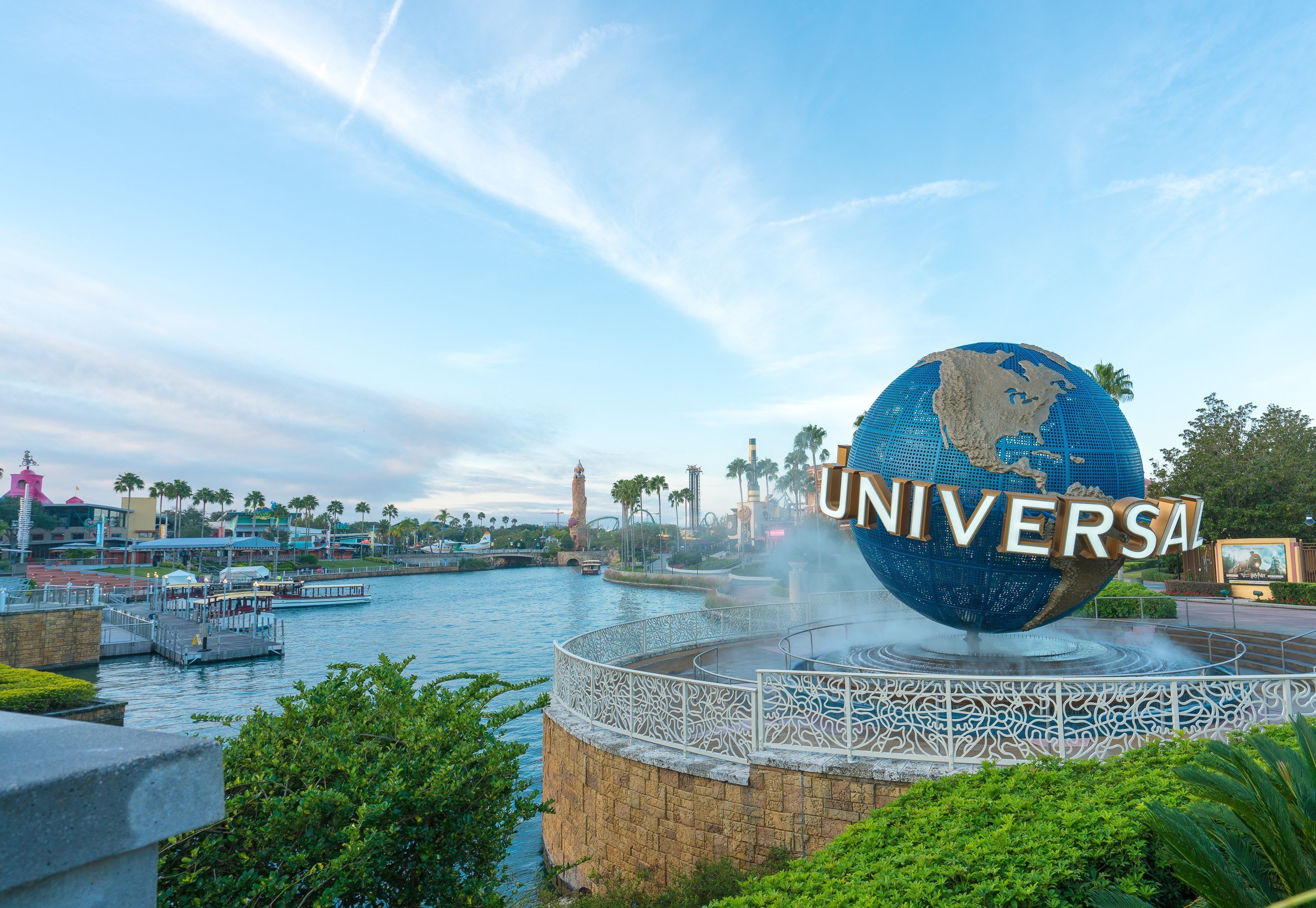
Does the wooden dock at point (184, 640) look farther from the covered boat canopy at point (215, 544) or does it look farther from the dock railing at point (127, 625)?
the covered boat canopy at point (215, 544)

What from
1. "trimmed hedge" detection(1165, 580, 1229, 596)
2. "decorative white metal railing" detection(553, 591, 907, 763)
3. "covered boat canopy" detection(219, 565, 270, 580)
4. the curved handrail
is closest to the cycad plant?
"decorative white metal railing" detection(553, 591, 907, 763)

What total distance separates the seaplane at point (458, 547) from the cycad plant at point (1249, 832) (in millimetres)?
135438

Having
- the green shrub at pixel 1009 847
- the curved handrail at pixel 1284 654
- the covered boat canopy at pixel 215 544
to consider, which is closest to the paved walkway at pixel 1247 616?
the curved handrail at pixel 1284 654

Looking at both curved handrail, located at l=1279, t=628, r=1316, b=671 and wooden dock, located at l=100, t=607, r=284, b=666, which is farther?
wooden dock, located at l=100, t=607, r=284, b=666

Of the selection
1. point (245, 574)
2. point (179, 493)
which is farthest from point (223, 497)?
point (245, 574)

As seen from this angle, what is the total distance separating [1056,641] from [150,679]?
3552 cm

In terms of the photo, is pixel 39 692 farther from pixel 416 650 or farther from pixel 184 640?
pixel 184 640

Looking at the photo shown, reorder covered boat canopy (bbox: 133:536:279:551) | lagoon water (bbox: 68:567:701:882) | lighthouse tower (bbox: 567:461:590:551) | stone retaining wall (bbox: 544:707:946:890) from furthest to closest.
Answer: lighthouse tower (bbox: 567:461:590:551)
covered boat canopy (bbox: 133:536:279:551)
lagoon water (bbox: 68:567:701:882)
stone retaining wall (bbox: 544:707:946:890)

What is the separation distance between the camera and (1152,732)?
7516 mm

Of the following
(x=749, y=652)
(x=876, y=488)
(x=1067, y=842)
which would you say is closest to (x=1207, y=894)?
(x=1067, y=842)

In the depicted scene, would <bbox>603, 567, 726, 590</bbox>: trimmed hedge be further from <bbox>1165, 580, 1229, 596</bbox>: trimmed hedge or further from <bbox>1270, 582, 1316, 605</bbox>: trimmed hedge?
<bbox>1270, 582, 1316, 605</bbox>: trimmed hedge

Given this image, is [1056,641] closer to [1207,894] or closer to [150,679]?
[1207,894]

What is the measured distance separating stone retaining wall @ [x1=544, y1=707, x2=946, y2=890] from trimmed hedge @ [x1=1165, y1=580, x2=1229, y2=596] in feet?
100.0

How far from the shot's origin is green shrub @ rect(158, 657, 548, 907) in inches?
174
